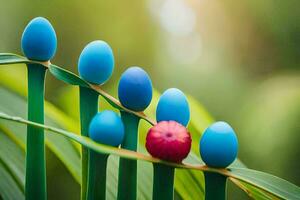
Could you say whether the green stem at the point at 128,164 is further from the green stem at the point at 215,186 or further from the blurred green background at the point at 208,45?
the blurred green background at the point at 208,45

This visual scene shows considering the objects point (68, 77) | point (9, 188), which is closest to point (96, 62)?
point (68, 77)

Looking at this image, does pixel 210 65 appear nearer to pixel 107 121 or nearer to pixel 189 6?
pixel 189 6

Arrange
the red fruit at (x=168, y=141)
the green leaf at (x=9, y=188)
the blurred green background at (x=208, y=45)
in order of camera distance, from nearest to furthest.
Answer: the red fruit at (x=168, y=141) → the green leaf at (x=9, y=188) → the blurred green background at (x=208, y=45)

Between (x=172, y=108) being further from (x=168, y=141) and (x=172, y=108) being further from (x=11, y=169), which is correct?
(x=11, y=169)

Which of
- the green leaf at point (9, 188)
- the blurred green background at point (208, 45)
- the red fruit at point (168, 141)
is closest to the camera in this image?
the red fruit at point (168, 141)

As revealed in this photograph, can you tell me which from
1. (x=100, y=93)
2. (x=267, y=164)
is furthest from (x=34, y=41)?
(x=267, y=164)

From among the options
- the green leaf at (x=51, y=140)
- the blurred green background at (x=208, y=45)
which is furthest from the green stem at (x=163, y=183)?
the blurred green background at (x=208, y=45)
